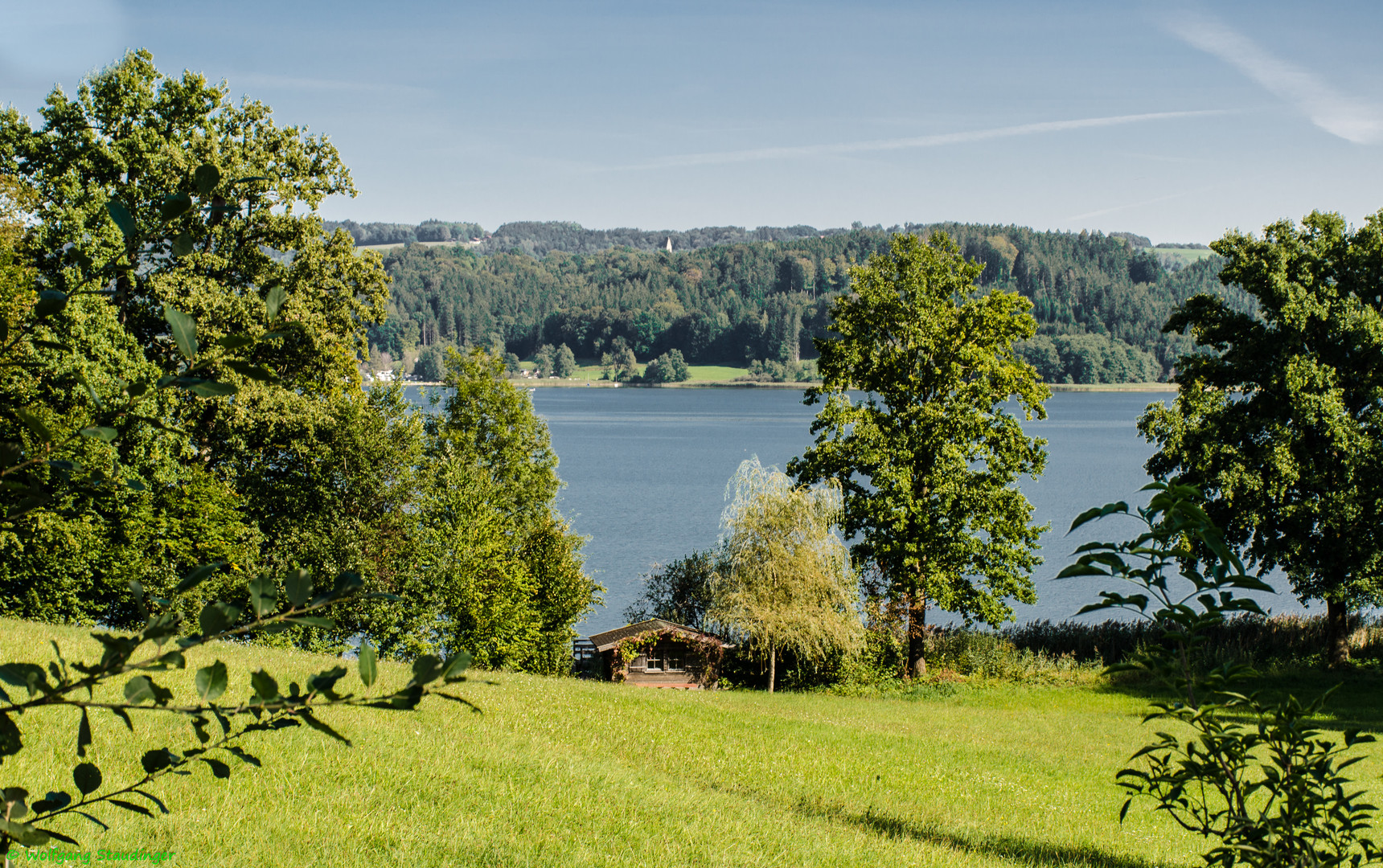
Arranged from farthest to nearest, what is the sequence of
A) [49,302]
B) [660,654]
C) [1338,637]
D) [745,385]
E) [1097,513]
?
[745,385], [660,654], [1338,637], [1097,513], [49,302]

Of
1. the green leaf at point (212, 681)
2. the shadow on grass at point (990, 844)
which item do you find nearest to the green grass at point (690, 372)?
the shadow on grass at point (990, 844)

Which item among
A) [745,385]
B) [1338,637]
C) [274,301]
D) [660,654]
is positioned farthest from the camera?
[745,385]

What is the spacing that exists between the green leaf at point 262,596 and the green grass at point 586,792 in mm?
556

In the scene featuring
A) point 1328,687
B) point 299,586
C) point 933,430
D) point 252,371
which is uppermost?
point 252,371

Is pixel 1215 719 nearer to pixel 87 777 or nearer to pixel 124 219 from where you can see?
pixel 87 777

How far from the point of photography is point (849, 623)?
26.7 metres

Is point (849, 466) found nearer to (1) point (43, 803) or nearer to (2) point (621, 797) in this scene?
(2) point (621, 797)

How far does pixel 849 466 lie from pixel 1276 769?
2373cm

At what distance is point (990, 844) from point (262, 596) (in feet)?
28.4

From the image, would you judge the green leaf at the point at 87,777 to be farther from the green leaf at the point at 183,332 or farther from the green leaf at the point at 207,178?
the green leaf at the point at 207,178

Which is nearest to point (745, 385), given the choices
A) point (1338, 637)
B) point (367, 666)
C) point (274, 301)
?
point (1338, 637)

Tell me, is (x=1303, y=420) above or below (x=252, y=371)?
below

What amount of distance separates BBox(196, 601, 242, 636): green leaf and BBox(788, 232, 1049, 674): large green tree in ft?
82.2

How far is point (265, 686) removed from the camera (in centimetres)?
172
